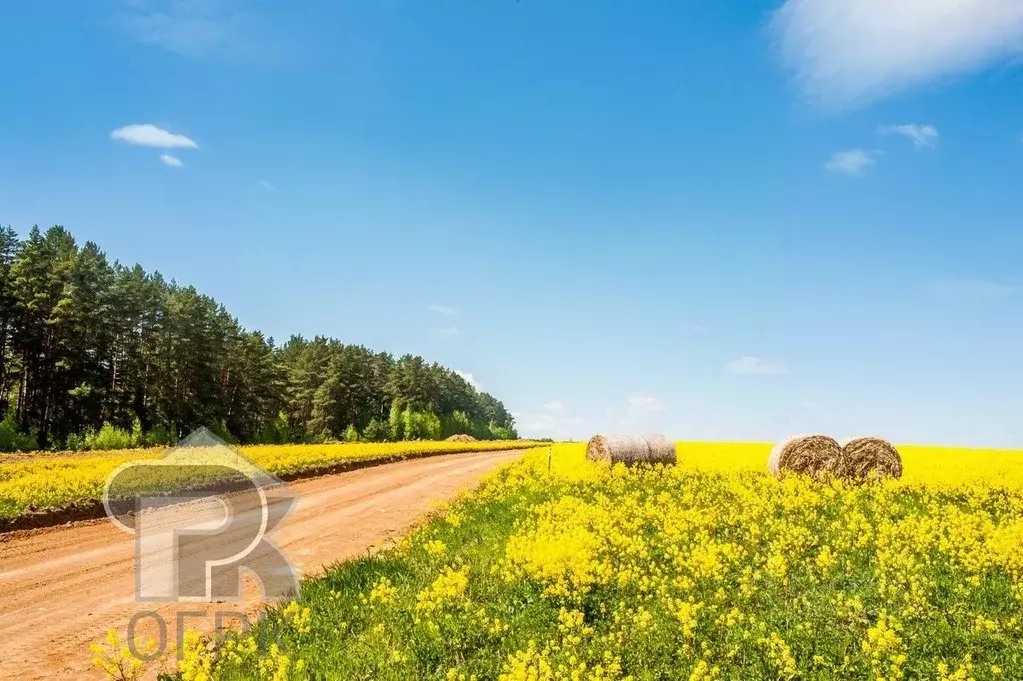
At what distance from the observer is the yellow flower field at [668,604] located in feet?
21.3

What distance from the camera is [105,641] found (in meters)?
8.15

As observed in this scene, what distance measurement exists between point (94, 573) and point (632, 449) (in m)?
17.5

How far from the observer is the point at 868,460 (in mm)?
19625

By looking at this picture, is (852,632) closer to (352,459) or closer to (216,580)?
(216,580)

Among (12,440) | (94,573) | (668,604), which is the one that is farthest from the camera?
(12,440)

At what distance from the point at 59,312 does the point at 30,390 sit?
944 centimetres

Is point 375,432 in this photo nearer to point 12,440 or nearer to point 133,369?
point 133,369

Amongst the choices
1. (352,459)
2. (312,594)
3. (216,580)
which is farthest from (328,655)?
(352,459)

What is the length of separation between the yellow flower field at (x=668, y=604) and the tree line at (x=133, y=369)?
3694 cm

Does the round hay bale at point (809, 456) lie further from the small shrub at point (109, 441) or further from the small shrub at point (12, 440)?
the small shrub at point (12, 440)

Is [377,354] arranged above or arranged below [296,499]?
above

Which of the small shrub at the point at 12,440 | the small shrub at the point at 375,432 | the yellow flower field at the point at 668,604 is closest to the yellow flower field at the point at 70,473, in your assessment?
the small shrub at the point at 12,440

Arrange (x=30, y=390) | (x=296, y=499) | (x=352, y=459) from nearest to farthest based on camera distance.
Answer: (x=296, y=499), (x=352, y=459), (x=30, y=390)

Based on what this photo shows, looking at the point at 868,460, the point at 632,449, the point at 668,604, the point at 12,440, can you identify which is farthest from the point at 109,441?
the point at 668,604
